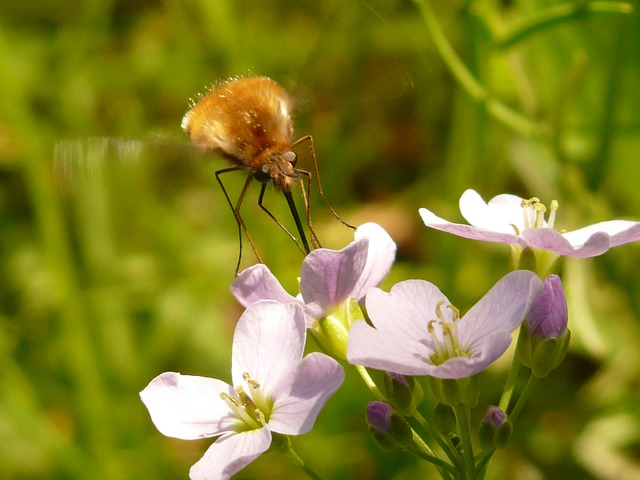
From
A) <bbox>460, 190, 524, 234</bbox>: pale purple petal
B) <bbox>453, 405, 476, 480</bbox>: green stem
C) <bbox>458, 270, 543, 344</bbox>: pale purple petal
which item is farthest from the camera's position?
<bbox>460, 190, 524, 234</bbox>: pale purple petal

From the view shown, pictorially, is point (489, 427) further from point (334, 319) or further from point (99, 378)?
point (99, 378)

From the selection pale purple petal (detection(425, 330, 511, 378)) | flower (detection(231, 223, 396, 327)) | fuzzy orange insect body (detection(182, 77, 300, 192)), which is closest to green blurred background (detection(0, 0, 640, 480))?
fuzzy orange insect body (detection(182, 77, 300, 192))

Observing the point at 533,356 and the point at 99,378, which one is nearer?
the point at 533,356

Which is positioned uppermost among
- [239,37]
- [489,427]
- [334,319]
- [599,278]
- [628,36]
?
[239,37]

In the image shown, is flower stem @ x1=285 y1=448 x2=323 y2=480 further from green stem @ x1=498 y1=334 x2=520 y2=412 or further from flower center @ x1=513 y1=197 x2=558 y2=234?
flower center @ x1=513 y1=197 x2=558 y2=234

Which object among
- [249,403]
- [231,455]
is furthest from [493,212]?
[231,455]

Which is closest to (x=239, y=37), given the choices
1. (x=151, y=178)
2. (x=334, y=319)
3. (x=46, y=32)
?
(x=151, y=178)
